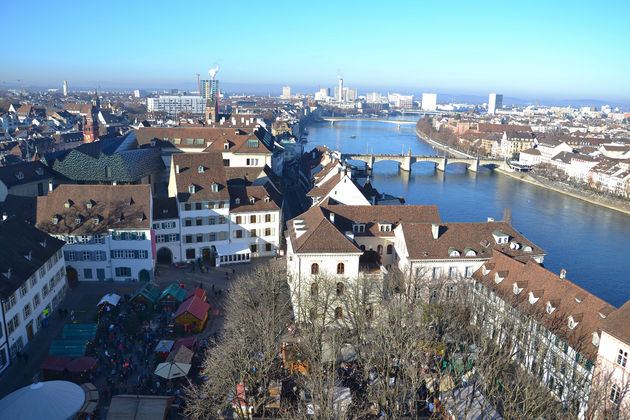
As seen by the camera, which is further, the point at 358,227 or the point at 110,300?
the point at 358,227

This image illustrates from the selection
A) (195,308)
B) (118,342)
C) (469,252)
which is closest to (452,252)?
(469,252)

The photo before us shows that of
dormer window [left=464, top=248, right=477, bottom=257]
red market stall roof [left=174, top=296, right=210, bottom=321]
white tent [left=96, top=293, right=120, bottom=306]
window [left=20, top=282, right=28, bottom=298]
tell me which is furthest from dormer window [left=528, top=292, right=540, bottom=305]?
window [left=20, top=282, right=28, bottom=298]

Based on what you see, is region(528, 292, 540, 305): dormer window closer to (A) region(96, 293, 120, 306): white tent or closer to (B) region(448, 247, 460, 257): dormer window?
(B) region(448, 247, 460, 257): dormer window

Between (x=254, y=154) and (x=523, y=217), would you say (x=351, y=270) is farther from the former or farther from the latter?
(x=523, y=217)

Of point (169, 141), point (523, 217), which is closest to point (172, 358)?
point (169, 141)

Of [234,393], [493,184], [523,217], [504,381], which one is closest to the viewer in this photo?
[234,393]

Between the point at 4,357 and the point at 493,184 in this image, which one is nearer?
the point at 4,357

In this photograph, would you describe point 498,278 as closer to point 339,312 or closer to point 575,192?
point 339,312
